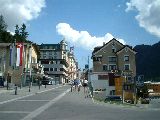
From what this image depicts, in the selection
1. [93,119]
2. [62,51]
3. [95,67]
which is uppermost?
[62,51]

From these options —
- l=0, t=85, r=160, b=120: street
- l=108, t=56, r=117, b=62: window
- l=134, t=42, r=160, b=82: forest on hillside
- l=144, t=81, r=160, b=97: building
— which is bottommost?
l=0, t=85, r=160, b=120: street

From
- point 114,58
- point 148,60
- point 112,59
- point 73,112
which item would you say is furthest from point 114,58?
point 148,60

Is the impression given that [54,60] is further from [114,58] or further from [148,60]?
[114,58]

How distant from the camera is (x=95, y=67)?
92.9 metres

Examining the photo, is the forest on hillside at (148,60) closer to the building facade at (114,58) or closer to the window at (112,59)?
the building facade at (114,58)

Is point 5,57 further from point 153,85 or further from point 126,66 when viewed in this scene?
point 153,85

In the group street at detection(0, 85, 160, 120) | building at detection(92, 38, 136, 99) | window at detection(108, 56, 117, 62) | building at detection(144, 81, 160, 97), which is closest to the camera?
street at detection(0, 85, 160, 120)

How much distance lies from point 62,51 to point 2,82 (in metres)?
89.0

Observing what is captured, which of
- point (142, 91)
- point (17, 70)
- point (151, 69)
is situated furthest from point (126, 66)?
point (151, 69)

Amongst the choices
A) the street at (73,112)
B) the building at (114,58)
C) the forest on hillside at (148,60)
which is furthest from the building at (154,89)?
the forest on hillside at (148,60)

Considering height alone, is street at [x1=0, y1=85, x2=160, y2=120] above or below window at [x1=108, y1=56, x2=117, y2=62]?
below

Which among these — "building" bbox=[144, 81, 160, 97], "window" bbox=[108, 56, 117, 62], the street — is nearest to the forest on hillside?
"window" bbox=[108, 56, 117, 62]

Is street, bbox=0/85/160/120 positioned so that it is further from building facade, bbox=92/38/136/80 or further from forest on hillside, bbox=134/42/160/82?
forest on hillside, bbox=134/42/160/82

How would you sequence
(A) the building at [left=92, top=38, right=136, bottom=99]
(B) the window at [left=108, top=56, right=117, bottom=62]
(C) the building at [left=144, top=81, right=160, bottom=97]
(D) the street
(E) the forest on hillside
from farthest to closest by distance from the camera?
(E) the forest on hillside < (B) the window at [left=108, top=56, right=117, bottom=62] < (A) the building at [left=92, top=38, right=136, bottom=99] < (C) the building at [left=144, top=81, right=160, bottom=97] < (D) the street
